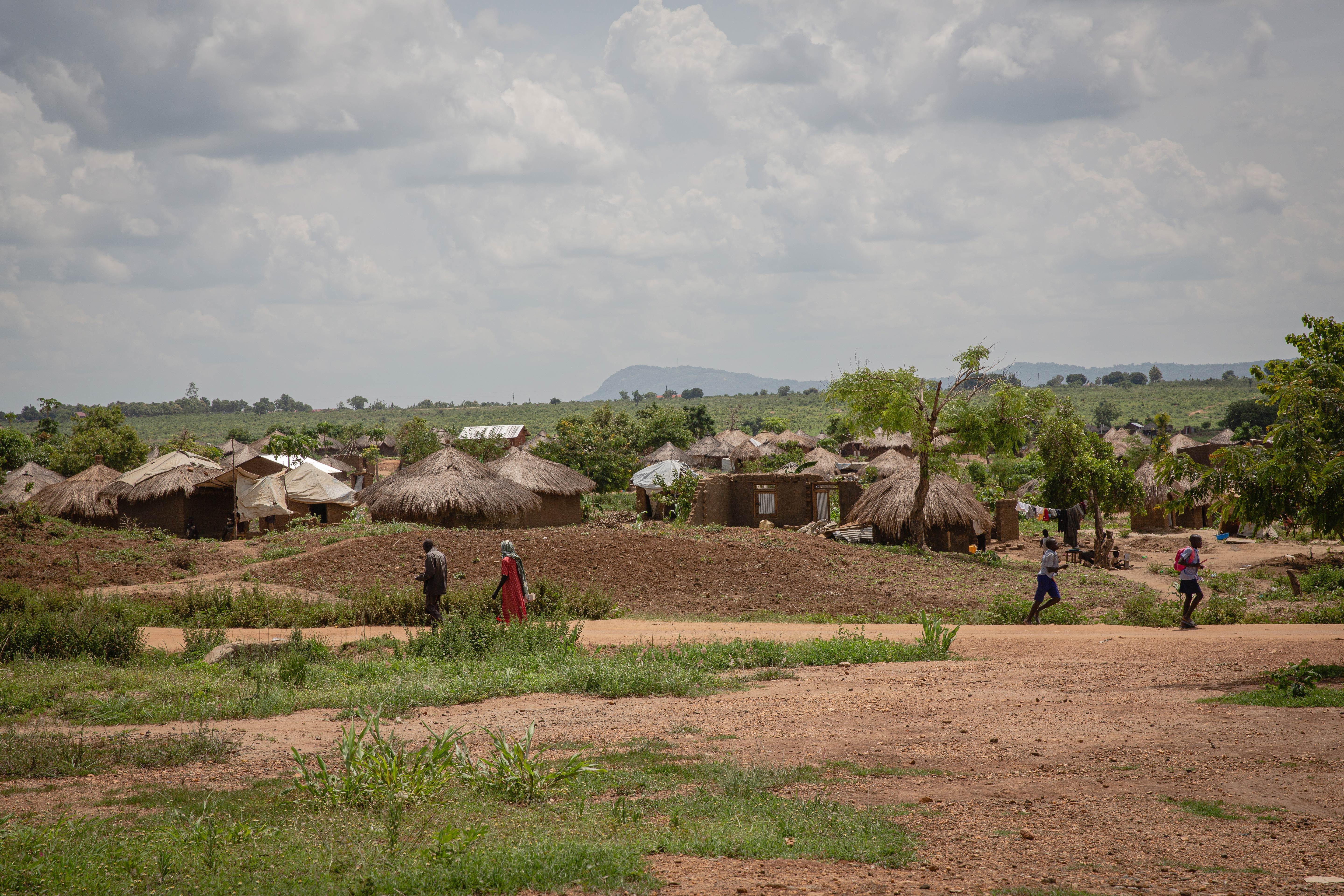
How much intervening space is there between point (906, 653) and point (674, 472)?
73.9ft

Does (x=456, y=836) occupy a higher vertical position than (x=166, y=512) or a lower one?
lower

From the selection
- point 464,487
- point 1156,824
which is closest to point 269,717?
point 1156,824

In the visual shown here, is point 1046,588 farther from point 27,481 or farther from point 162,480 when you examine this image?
point 27,481

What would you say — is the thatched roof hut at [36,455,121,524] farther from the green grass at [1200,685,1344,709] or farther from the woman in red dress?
the green grass at [1200,685,1344,709]

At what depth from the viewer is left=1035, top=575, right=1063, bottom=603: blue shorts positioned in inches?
534

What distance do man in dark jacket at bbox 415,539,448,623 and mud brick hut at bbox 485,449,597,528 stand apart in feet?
50.2

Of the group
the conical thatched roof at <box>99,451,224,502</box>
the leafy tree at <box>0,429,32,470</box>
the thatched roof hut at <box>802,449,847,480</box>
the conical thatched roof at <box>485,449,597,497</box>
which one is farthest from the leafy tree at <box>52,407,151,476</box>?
the thatched roof hut at <box>802,449,847,480</box>

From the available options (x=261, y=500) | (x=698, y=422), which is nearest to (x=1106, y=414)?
(x=698, y=422)

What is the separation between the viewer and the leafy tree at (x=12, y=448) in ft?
99.9

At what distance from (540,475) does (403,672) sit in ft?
65.8

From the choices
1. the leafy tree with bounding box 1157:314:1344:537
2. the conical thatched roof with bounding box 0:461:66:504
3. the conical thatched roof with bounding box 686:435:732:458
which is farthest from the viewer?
the conical thatched roof with bounding box 686:435:732:458

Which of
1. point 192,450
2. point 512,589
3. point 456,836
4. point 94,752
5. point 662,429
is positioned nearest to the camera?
point 456,836

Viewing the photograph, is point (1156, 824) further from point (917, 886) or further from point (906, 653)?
point (906, 653)

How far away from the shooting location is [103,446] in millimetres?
39125
